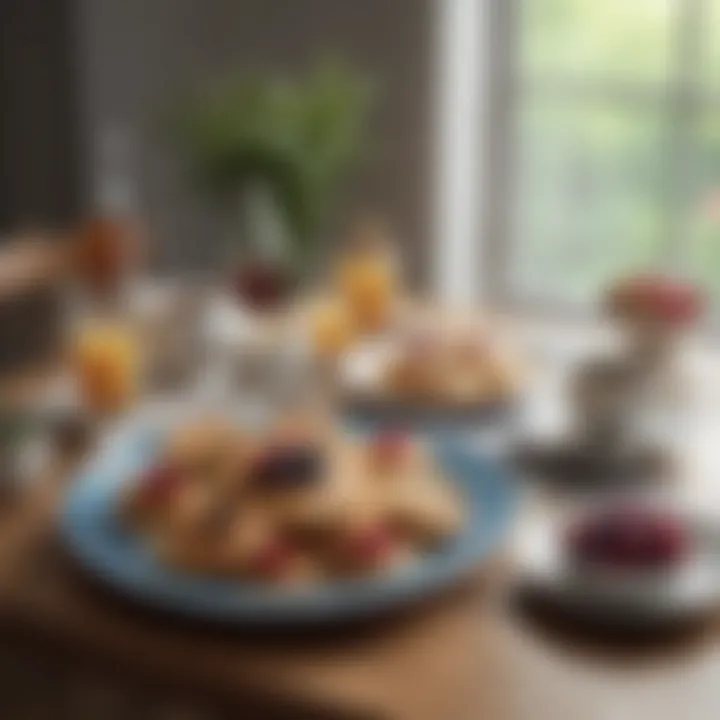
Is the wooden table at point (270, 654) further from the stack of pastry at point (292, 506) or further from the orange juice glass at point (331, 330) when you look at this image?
the orange juice glass at point (331, 330)

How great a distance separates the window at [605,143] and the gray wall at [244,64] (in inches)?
5.2

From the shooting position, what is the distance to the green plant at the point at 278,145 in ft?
6.22

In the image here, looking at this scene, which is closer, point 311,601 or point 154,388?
point 311,601

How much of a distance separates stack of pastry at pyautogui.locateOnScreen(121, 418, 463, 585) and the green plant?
0.49 metres

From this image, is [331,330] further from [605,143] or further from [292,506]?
[605,143]

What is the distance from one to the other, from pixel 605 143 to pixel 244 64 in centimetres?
49

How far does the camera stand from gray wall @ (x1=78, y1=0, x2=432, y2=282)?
2.19 m

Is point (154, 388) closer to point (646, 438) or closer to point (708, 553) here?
point (646, 438)

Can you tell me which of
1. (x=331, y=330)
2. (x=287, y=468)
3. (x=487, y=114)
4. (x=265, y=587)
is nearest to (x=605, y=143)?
(x=487, y=114)

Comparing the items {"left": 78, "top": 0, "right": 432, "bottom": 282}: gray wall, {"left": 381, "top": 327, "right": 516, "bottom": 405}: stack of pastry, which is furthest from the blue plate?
{"left": 78, "top": 0, "right": 432, "bottom": 282}: gray wall

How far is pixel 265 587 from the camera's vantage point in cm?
130

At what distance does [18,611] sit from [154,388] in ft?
1.57

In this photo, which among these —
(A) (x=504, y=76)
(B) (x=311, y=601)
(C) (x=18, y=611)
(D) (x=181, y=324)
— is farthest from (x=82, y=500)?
(A) (x=504, y=76)

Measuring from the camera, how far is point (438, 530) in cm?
138
